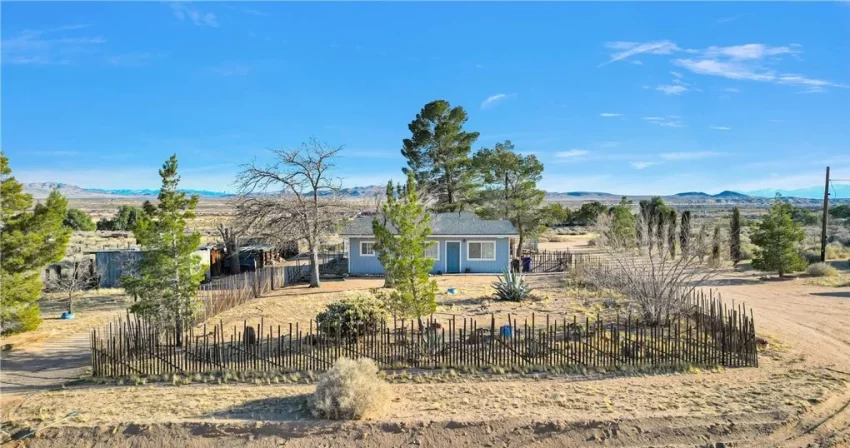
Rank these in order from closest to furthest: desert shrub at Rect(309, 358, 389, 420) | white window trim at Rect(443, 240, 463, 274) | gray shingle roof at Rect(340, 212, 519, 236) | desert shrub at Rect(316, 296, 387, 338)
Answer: desert shrub at Rect(309, 358, 389, 420) → desert shrub at Rect(316, 296, 387, 338) → gray shingle roof at Rect(340, 212, 519, 236) → white window trim at Rect(443, 240, 463, 274)

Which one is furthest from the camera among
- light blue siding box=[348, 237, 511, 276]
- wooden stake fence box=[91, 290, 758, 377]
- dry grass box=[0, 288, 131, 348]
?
light blue siding box=[348, 237, 511, 276]

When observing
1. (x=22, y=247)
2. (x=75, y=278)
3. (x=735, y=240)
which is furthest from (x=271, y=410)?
(x=735, y=240)

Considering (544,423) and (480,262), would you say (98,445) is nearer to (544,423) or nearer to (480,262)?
(544,423)

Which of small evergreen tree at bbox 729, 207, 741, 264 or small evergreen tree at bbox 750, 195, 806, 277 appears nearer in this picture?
small evergreen tree at bbox 750, 195, 806, 277

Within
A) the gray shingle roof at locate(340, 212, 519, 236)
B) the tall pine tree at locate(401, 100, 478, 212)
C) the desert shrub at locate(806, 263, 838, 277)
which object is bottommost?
the desert shrub at locate(806, 263, 838, 277)

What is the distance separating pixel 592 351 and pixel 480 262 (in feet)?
63.3

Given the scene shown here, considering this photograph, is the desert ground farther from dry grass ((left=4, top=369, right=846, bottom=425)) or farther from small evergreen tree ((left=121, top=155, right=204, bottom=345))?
small evergreen tree ((left=121, top=155, right=204, bottom=345))

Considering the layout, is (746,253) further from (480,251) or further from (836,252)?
(480,251)

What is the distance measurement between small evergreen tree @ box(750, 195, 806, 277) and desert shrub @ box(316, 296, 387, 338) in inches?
958

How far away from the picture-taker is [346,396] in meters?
10.1

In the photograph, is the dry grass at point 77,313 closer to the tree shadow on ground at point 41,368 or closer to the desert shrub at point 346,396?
the tree shadow on ground at point 41,368

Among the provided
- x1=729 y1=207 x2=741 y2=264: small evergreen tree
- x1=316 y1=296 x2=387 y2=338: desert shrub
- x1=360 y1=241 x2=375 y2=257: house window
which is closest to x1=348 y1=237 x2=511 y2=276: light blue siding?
x1=360 y1=241 x2=375 y2=257: house window

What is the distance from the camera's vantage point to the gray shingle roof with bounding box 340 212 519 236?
31.8 m

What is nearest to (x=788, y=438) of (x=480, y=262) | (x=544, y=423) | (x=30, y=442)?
A: (x=544, y=423)
